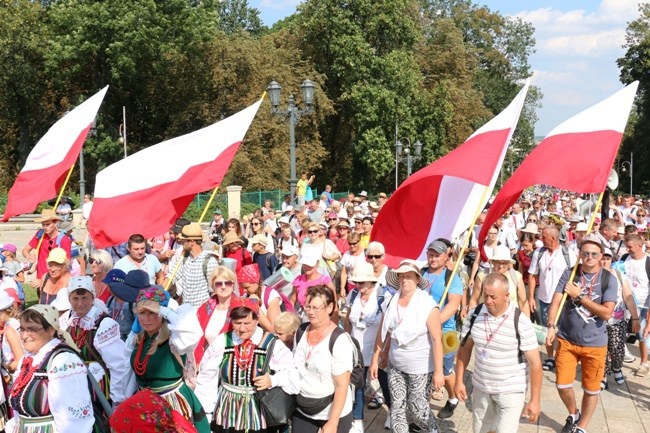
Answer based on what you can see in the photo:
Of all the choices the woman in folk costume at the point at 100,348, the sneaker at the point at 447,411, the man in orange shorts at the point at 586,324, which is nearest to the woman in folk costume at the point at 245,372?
the woman in folk costume at the point at 100,348

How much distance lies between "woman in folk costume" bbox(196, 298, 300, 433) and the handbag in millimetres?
18

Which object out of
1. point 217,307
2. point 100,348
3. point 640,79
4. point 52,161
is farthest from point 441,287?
point 640,79

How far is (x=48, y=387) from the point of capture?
370 centimetres

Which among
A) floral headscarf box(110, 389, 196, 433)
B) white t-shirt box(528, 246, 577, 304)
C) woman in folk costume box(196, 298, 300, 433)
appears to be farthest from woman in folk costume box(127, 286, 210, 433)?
white t-shirt box(528, 246, 577, 304)

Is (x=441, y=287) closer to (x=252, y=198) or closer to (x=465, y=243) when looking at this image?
(x=465, y=243)

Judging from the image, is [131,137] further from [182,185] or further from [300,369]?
[300,369]

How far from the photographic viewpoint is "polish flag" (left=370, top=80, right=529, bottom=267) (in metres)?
6.76

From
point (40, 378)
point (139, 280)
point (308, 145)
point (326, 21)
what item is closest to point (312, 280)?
point (139, 280)

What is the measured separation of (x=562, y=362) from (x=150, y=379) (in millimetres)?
3658

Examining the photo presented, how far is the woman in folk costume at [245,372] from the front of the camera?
4.37 meters

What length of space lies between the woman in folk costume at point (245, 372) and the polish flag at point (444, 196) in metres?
2.88

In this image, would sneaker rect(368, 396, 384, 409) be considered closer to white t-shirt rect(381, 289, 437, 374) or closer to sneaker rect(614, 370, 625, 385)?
white t-shirt rect(381, 289, 437, 374)

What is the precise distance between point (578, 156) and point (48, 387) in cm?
495

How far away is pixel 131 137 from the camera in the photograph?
41594 mm
